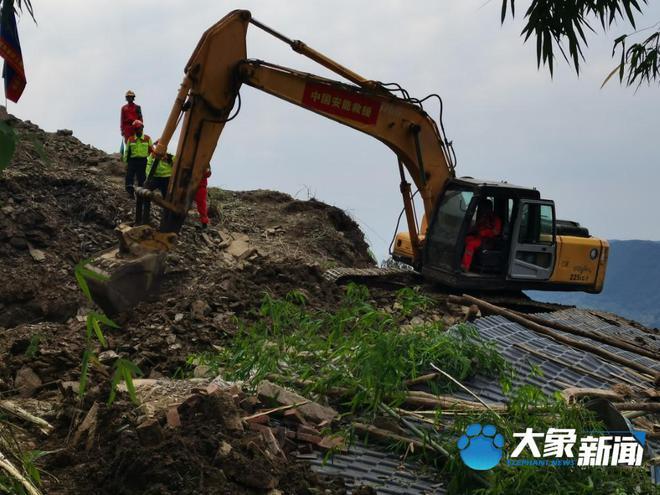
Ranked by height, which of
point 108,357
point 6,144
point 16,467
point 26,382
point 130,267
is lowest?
point 16,467

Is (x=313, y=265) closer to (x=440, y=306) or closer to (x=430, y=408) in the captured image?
(x=440, y=306)

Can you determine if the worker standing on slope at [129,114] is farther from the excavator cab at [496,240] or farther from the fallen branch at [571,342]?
the fallen branch at [571,342]

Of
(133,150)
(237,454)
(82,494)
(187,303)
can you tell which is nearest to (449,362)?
(237,454)

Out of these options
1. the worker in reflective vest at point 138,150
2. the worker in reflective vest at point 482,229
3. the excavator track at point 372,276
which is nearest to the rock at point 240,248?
the worker in reflective vest at point 138,150

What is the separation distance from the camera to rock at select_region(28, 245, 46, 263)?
11844mm

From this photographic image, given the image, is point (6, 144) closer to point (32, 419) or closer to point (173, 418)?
point (173, 418)

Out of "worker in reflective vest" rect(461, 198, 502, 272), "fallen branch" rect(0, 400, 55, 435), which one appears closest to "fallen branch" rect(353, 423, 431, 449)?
"fallen branch" rect(0, 400, 55, 435)

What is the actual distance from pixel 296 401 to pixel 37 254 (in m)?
7.62

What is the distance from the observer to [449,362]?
235 inches

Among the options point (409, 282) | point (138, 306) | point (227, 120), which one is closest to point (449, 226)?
point (409, 282)

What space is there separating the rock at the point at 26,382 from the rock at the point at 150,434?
243cm

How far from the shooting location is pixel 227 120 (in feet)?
30.5

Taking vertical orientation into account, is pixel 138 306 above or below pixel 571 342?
below

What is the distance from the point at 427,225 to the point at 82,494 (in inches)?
299
